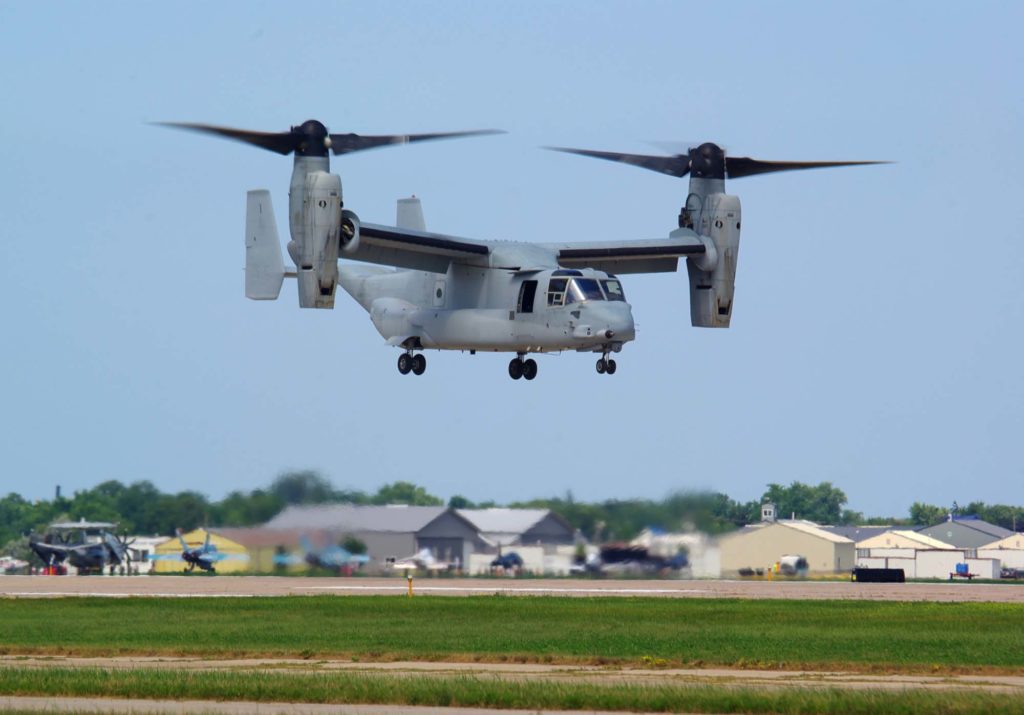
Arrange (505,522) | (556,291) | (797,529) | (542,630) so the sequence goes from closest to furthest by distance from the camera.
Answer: (542,630)
(556,291)
(505,522)
(797,529)

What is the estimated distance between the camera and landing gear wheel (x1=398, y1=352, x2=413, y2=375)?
5144 cm

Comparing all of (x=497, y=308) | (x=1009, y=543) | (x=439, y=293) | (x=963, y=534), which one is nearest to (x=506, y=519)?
(x=439, y=293)

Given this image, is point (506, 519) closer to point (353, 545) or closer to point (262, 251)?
point (353, 545)

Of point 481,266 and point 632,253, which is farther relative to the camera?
point 632,253

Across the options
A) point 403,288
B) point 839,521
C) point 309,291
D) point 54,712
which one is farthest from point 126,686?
point 839,521

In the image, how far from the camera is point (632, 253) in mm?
51469

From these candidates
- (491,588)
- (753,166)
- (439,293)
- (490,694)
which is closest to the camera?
(490,694)

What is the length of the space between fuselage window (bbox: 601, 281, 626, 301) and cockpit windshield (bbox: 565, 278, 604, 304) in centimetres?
23

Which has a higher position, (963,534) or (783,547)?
(963,534)

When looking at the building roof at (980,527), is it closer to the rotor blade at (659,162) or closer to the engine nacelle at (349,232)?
the rotor blade at (659,162)

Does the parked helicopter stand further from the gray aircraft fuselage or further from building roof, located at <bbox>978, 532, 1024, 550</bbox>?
building roof, located at <bbox>978, 532, 1024, 550</bbox>

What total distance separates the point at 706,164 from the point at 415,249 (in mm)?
9278

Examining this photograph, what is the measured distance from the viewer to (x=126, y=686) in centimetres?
2611

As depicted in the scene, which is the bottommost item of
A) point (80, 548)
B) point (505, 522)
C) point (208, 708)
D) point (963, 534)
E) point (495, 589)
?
point (208, 708)
